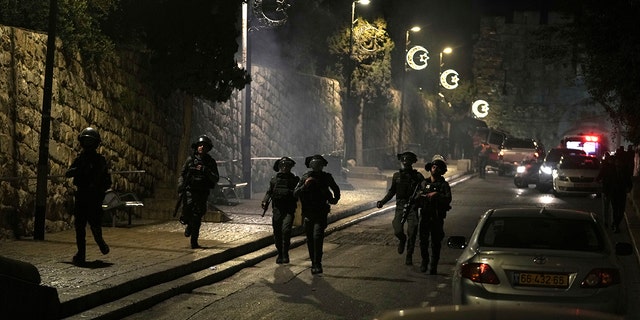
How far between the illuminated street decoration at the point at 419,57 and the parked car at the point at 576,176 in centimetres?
2309

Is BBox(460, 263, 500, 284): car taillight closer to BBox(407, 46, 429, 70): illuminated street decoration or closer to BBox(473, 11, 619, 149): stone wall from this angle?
BBox(407, 46, 429, 70): illuminated street decoration

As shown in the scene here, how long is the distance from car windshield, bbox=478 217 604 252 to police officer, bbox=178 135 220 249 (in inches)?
257

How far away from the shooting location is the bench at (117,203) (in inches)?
708

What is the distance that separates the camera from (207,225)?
19453 mm

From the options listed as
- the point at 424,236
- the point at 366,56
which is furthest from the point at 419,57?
the point at 424,236

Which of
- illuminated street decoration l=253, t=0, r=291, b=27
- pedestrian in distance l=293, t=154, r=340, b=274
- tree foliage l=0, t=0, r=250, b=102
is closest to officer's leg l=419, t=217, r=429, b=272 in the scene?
pedestrian in distance l=293, t=154, r=340, b=274

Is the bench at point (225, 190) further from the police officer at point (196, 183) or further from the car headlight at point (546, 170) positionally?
the car headlight at point (546, 170)

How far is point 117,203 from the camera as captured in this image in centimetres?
1808

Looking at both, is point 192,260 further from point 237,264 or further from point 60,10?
point 60,10

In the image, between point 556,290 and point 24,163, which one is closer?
point 556,290

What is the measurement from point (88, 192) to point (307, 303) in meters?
3.39

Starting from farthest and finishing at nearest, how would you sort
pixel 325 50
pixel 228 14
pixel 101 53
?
1. pixel 325 50
2. pixel 228 14
3. pixel 101 53

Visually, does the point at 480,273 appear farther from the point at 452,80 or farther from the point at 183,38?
the point at 452,80

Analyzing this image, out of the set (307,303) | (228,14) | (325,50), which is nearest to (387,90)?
(325,50)
